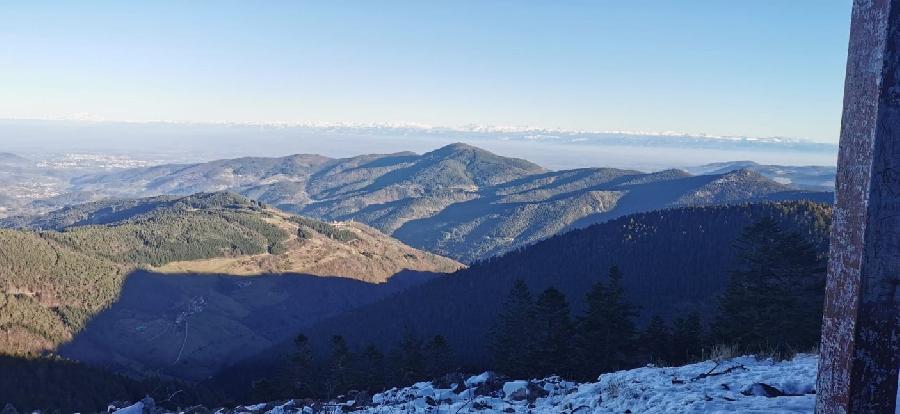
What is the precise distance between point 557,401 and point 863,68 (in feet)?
29.1

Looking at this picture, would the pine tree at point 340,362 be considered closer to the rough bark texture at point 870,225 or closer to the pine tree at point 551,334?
the pine tree at point 551,334

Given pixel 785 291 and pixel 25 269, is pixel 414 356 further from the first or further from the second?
pixel 25 269

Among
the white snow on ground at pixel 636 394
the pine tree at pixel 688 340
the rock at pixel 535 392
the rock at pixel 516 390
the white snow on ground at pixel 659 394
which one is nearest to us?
the white snow on ground at pixel 659 394

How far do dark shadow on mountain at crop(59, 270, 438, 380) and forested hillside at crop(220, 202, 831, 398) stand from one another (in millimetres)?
19605

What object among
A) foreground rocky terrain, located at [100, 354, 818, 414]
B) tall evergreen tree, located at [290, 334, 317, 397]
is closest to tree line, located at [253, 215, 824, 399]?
foreground rocky terrain, located at [100, 354, 818, 414]

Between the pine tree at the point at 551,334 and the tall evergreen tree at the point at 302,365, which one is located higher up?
the pine tree at the point at 551,334

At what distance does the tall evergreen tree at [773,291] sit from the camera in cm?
3017

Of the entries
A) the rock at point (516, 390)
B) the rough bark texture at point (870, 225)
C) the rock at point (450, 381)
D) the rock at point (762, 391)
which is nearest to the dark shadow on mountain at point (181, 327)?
the rock at point (450, 381)

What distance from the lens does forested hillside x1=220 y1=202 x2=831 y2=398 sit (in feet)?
392

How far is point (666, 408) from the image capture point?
8.34 m

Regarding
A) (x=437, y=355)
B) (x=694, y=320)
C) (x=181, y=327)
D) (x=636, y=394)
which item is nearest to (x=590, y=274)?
(x=437, y=355)

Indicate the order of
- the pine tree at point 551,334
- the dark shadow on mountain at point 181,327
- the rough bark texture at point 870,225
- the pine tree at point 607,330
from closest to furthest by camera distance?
the rough bark texture at point 870,225 → the pine tree at point 607,330 → the pine tree at point 551,334 → the dark shadow on mountain at point 181,327

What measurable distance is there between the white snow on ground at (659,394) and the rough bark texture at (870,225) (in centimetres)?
421

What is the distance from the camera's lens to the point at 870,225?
3.45 m
